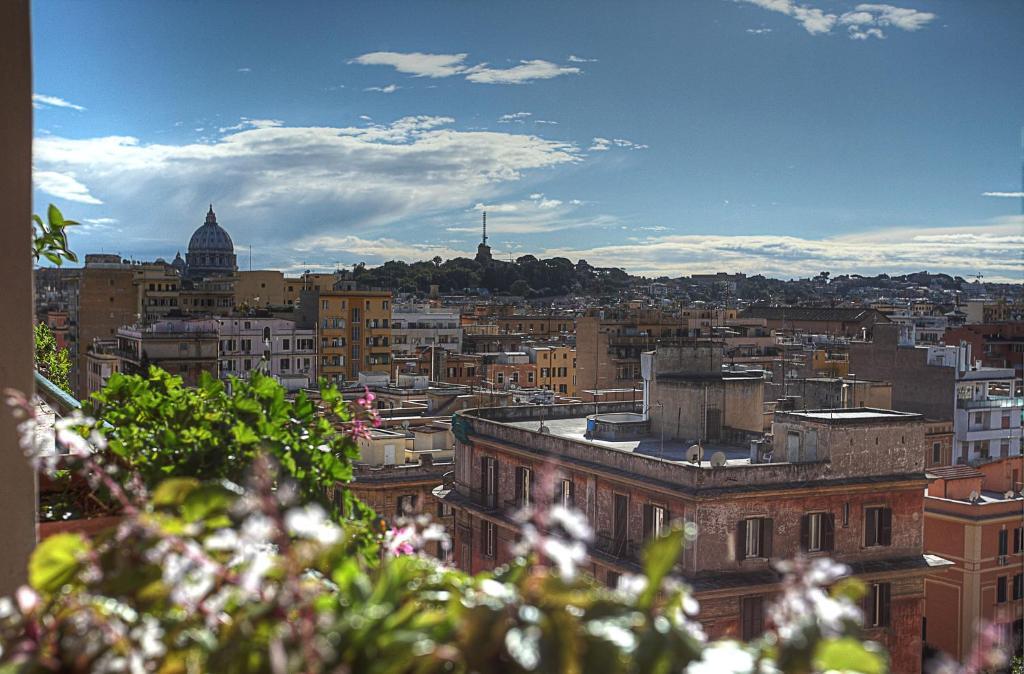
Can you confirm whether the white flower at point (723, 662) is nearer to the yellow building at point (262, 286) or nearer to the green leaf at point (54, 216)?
the green leaf at point (54, 216)

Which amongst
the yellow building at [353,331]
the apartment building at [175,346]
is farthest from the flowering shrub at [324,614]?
the yellow building at [353,331]

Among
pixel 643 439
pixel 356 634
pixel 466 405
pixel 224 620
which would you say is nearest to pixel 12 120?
pixel 224 620

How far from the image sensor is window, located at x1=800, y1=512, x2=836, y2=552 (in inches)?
728

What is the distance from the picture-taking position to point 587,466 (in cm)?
1972

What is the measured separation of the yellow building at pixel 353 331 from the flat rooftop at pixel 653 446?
105 ft

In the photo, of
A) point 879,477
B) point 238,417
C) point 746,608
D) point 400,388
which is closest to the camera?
point 238,417

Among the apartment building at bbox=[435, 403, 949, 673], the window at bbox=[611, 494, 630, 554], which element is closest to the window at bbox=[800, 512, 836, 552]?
the apartment building at bbox=[435, 403, 949, 673]

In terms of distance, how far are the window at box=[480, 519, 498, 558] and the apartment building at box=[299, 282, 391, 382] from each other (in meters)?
33.9

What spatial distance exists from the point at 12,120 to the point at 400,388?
1550 inches

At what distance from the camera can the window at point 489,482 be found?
22766 mm

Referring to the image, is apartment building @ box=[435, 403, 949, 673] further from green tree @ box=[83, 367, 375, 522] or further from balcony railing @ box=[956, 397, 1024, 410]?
balcony railing @ box=[956, 397, 1024, 410]

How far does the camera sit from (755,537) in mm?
17891

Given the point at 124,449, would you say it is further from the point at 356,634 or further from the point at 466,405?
the point at 466,405

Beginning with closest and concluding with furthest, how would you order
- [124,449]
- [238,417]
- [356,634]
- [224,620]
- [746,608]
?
[356,634], [224,620], [124,449], [238,417], [746,608]
